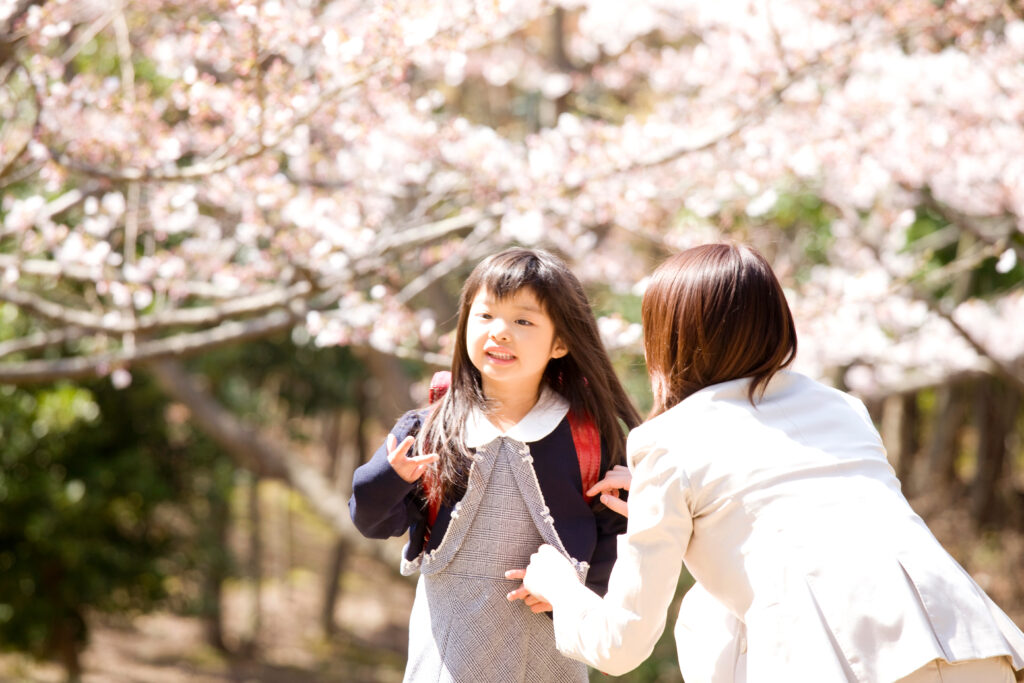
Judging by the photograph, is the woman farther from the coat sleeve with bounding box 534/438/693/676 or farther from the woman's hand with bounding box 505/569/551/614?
the woman's hand with bounding box 505/569/551/614

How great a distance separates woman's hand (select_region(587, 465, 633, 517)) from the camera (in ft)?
5.12

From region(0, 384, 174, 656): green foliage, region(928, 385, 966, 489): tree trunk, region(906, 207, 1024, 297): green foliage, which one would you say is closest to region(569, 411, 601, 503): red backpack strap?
region(906, 207, 1024, 297): green foliage

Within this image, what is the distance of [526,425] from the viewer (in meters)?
1.66

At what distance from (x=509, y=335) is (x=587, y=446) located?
24cm

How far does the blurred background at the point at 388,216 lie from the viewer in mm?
3184

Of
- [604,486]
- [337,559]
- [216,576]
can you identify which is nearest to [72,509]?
[216,576]

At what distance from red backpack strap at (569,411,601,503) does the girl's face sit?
127mm

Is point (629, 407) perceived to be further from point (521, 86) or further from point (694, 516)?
point (521, 86)

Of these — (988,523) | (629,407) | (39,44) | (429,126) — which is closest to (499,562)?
(629,407)

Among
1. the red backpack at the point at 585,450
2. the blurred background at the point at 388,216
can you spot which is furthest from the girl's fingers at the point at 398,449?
the blurred background at the point at 388,216

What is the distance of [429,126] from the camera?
392 cm

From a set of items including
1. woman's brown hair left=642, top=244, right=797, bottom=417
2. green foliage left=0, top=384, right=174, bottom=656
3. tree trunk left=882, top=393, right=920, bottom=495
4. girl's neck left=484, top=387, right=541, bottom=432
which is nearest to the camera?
woman's brown hair left=642, top=244, right=797, bottom=417

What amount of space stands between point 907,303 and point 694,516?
3.55 metres

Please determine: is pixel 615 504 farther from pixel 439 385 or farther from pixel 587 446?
pixel 439 385
